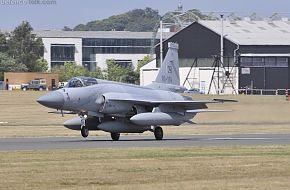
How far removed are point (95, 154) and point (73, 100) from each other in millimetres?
10328

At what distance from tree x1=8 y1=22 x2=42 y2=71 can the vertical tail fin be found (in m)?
108

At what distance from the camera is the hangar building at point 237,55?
Answer: 98.7 metres

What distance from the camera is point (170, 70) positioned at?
43281 millimetres

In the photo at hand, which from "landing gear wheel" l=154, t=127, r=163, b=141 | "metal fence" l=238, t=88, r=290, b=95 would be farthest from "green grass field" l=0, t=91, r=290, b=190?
"metal fence" l=238, t=88, r=290, b=95

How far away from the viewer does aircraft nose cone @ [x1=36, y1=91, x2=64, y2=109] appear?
113 feet

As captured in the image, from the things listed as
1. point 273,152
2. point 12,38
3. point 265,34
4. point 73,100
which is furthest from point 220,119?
point 12,38

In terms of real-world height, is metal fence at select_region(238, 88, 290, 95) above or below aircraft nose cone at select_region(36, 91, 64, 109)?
below

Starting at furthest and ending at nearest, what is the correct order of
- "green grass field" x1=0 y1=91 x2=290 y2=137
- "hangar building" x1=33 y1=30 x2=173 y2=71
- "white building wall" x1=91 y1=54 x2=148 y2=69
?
"white building wall" x1=91 y1=54 x2=148 y2=69
"hangar building" x1=33 y1=30 x2=173 y2=71
"green grass field" x1=0 y1=91 x2=290 y2=137

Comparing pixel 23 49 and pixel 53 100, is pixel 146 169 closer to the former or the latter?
pixel 53 100

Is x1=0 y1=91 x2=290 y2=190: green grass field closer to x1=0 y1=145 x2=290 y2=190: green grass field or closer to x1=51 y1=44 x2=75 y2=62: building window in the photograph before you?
x1=0 y1=145 x2=290 y2=190: green grass field

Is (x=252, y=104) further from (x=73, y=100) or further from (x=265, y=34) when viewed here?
(x=265, y=34)

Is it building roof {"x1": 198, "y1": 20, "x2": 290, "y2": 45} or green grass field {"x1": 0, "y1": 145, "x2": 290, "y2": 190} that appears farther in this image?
building roof {"x1": 198, "y1": 20, "x2": 290, "y2": 45}

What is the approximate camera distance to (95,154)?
25.2 meters

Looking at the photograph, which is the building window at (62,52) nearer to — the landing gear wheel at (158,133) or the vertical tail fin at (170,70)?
the vertical tail fin at (170,70)
